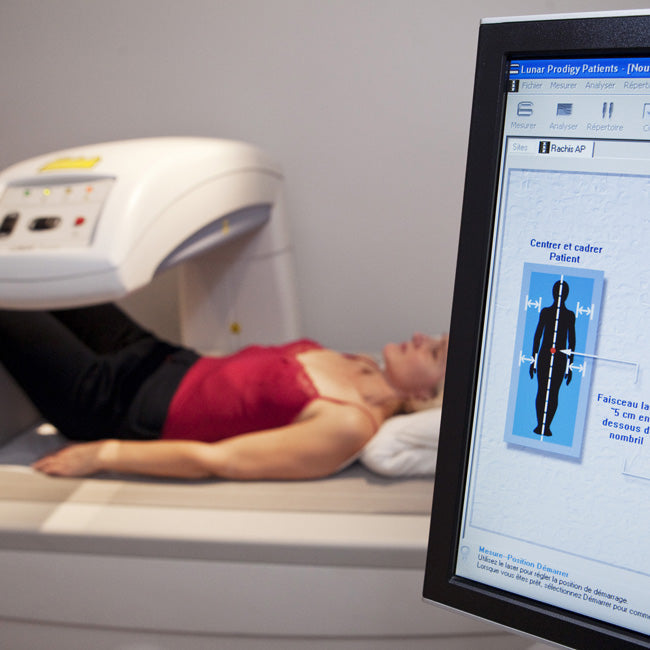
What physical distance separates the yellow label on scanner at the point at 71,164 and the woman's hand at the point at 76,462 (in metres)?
0.48

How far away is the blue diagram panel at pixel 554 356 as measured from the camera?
465 mm

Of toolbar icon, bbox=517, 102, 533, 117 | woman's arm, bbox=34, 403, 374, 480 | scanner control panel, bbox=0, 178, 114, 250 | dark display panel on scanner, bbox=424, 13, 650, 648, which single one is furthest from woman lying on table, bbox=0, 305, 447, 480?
toolbar icon, bbox=517, 102, 533, 117

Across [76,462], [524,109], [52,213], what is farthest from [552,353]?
[76,462]

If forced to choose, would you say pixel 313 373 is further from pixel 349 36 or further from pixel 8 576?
pixel 349 36

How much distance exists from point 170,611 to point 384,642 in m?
0.33

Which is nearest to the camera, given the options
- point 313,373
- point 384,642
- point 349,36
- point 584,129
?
point 584,129

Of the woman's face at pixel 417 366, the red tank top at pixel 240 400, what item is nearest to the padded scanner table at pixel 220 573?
the red tank top at pixel 240 400

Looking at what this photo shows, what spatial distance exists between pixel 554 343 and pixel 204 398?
101 cm

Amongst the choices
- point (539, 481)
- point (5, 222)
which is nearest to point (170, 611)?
point (5, 222)

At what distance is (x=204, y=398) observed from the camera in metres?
1.39

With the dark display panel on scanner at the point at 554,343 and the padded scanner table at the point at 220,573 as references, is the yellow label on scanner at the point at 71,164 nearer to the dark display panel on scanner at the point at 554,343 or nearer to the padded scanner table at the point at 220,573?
the padded scanner table at the point at 220,573

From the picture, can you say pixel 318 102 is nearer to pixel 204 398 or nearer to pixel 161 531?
pixel 204 398

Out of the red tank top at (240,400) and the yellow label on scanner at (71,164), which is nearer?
the yellow label on scanner at (71,164)

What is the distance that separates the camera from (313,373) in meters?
1.40
